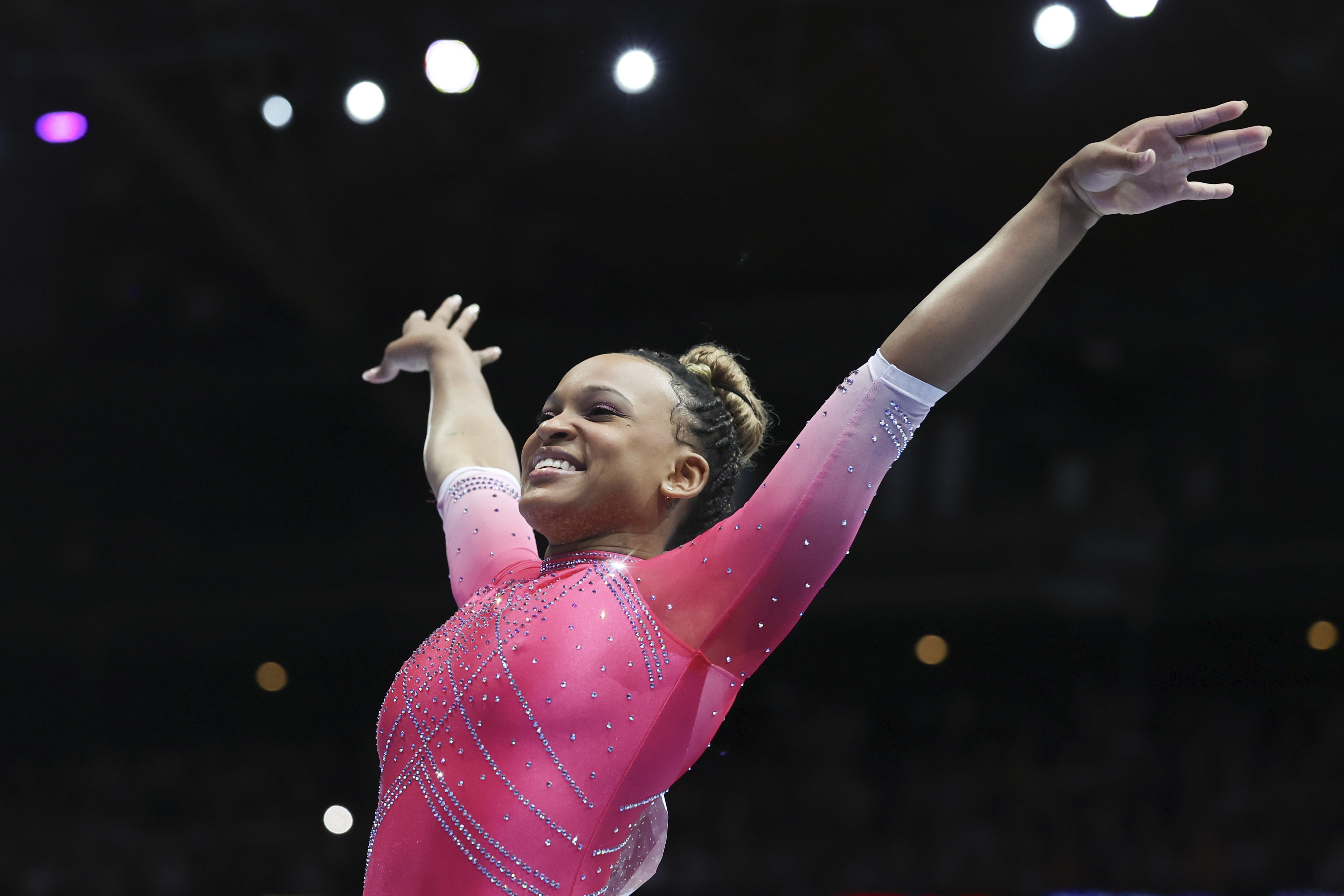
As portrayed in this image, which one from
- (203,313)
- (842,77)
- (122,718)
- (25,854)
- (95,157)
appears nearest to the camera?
(842,77)

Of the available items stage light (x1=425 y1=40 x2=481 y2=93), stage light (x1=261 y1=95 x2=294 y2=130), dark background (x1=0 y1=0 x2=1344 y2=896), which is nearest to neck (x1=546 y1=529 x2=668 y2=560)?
stage light (x1=425 y1=40 x2=481 y2=93)

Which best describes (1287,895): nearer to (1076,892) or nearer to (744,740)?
(1076,892)

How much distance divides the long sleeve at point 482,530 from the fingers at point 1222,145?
845mm

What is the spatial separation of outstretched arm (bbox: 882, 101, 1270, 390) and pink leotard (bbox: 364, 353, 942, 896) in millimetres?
44

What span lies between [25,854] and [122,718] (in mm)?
790

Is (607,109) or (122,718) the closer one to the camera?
(607,109)

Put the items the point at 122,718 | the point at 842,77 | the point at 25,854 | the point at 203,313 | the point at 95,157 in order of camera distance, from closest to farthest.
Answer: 1. the point at 842,77
2. the point at 95,157
3. the point at 203,313
4. the point at 25,854
5. the point at 122,718

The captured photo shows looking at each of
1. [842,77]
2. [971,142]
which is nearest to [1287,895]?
[971,142]

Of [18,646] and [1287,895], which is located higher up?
[18,646]

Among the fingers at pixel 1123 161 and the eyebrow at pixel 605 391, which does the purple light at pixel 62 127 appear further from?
the fingers at pixel 1123 161

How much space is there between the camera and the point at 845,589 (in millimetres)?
5977

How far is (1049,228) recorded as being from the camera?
4.01 feet

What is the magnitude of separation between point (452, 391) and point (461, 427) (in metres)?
0.09

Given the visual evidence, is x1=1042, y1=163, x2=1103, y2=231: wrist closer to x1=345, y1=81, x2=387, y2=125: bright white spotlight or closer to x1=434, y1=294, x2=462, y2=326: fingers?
x1=434, y1=294, x2=462, y2=326: fingers
